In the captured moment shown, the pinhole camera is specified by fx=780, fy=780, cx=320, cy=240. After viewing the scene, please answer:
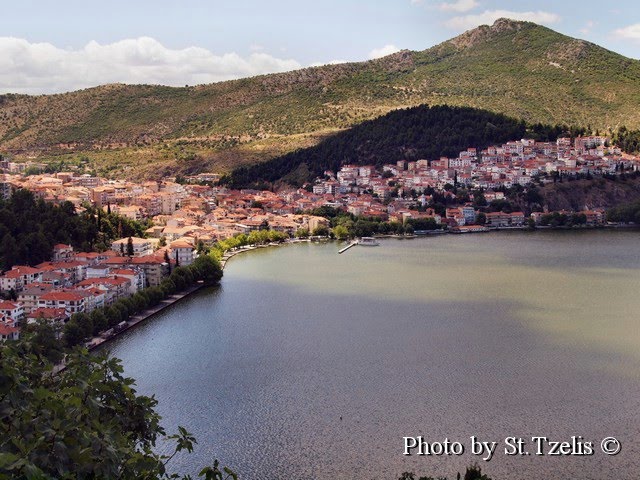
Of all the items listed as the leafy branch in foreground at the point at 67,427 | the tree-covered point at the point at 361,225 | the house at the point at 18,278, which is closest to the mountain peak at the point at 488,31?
the tree-covered point at the point at 361,225

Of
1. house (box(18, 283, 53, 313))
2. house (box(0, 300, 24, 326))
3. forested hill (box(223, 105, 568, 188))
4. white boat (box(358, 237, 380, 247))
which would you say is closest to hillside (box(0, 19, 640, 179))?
forested hill (box(223, 105, 568, 188))

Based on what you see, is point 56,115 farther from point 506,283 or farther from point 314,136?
point 506,283

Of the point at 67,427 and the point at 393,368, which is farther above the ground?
the point at 67,427

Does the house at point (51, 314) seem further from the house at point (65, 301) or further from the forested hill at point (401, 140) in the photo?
the forested hill at point (401, 140)

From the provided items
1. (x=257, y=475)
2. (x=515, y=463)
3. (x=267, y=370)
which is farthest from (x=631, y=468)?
(x=267, y=370)

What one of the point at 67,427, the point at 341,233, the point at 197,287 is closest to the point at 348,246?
the point at 341,233

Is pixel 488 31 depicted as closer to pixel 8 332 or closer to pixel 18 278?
pixel 18 278
